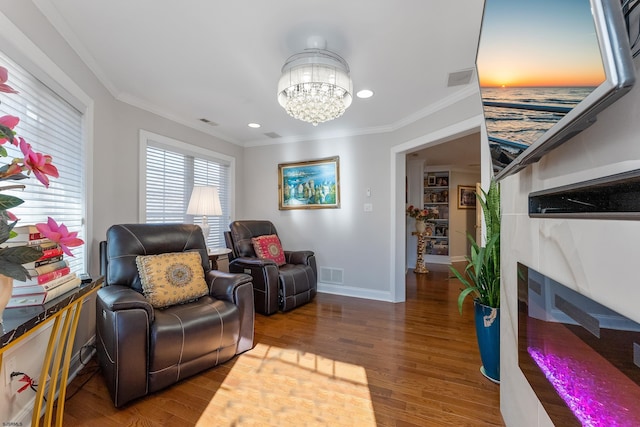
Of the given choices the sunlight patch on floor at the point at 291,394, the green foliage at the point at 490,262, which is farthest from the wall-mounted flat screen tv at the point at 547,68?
the sunlight patch on floor at the point at 291,394

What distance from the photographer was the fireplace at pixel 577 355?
0.64m

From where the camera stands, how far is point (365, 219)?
3.70m

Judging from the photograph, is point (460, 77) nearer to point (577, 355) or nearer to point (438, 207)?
point (577, 355)

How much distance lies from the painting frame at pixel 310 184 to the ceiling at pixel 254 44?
1.19 meters

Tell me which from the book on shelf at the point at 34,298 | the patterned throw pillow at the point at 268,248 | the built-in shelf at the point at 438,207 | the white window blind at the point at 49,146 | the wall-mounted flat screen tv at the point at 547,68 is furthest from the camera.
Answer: the built-in shelf at the point at 438,207

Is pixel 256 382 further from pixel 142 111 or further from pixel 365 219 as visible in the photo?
pixel 142 111

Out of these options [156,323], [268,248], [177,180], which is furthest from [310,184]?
[156,323]

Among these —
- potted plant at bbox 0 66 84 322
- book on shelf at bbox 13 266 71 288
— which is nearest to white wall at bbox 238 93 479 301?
book on shelf at bbox 13 266 71 288

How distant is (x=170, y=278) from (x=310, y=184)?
2.39 meters

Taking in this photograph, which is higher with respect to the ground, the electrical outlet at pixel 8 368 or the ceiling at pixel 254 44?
the ceiling at pixel 254 44

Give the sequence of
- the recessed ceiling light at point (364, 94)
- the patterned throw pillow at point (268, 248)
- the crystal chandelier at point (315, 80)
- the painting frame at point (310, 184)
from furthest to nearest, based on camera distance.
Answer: the painting frame at point (310, 184), the patterned throw pillow at point (268, 248), the recessed ceiling light at point (364, 94), the crystal chandelier at point (315, 80)

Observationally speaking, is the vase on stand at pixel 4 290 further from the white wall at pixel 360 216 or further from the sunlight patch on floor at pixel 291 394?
the white wall at pixel 360 216

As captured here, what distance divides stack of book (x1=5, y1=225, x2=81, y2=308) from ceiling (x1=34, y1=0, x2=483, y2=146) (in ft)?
4.44

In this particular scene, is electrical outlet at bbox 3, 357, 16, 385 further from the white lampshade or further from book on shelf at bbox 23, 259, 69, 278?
the white lampshade
